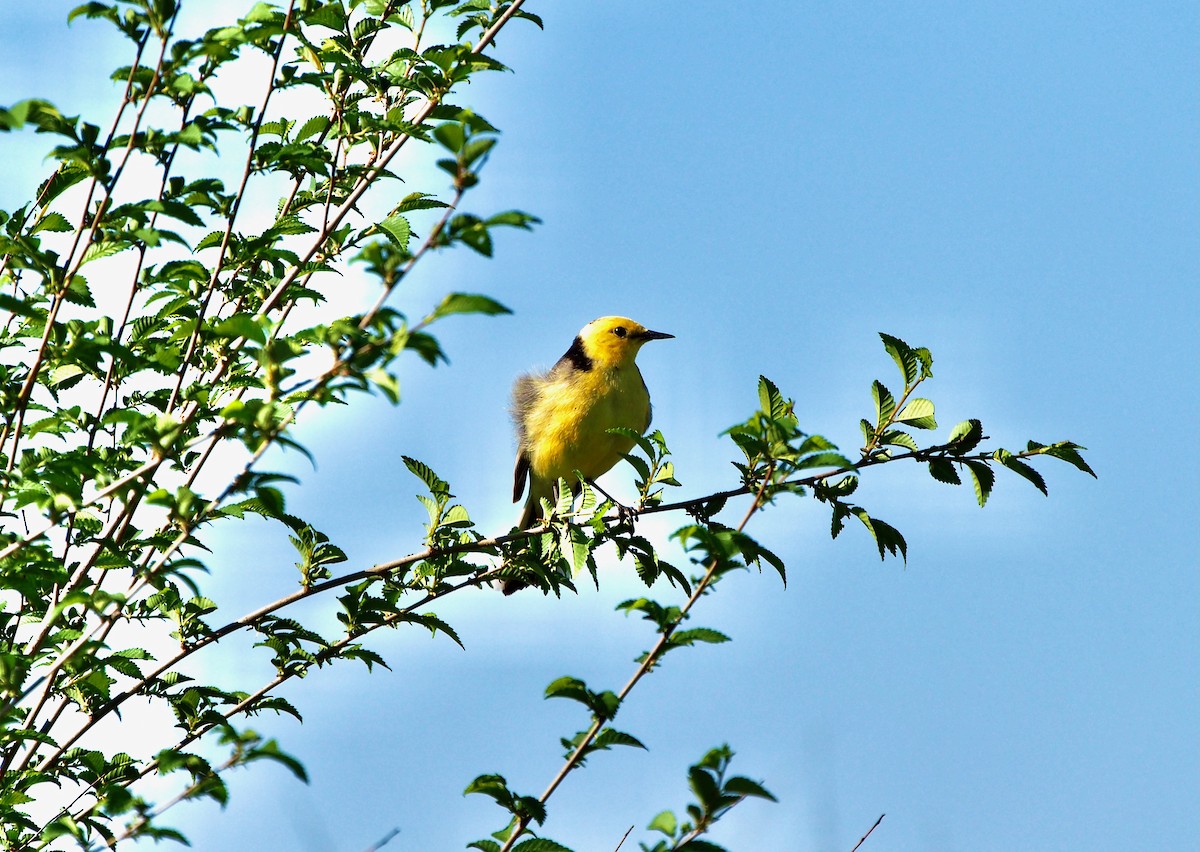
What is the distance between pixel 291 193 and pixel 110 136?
121 cm

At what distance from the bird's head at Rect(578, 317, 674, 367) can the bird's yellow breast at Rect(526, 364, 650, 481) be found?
16cm

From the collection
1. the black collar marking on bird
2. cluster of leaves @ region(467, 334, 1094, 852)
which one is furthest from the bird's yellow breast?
cluster of leaves @ region(467, 334, 1094, 852)

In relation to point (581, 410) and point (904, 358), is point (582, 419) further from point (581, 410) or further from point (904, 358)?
point (904, 358)

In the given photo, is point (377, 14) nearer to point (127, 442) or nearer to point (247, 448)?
point (127, 442)

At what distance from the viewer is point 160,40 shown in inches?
162

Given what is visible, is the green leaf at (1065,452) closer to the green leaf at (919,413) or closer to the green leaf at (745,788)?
the green leaf at (919,413)

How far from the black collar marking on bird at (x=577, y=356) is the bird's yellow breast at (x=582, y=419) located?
11cm

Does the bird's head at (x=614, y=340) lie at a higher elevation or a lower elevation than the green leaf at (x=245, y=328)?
higher

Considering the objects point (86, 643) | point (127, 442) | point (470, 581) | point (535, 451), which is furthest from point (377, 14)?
point (535, 451)

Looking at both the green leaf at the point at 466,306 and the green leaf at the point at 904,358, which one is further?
the green leaf at the point at 904,358

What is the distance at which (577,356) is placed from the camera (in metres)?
8.77

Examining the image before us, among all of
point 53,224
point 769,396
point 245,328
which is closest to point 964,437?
point 769,396

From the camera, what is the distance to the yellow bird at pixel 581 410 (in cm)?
812

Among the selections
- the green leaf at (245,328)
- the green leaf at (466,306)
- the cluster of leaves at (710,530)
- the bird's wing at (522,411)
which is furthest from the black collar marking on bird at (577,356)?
the green leaf at (466,306)
